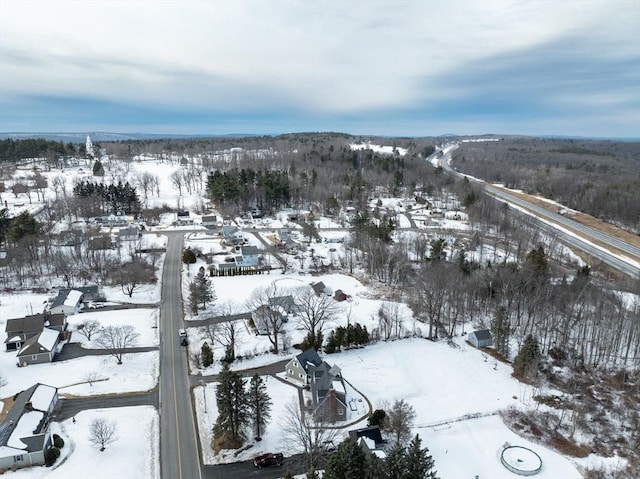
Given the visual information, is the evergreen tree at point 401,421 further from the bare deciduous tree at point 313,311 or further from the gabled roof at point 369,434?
the bare deciduous tree at point 313,311

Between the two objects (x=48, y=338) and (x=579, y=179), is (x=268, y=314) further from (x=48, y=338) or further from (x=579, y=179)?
(x=579, y=179)

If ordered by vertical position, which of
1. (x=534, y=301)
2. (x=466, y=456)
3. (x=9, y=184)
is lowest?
(x=466, y=456)

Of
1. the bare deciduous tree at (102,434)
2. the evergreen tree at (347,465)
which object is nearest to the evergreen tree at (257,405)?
the evergreen tree at (347,465)

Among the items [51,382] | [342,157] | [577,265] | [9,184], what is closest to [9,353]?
[51,382]

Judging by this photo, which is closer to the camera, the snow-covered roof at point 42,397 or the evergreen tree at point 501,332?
the snow-covered roof at point 42,397

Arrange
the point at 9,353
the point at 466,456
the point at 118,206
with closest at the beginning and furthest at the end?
1. the point at 466,456
2. the point at 9,353
3. the point at 118,206

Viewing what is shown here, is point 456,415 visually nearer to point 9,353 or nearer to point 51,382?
point 51,382
